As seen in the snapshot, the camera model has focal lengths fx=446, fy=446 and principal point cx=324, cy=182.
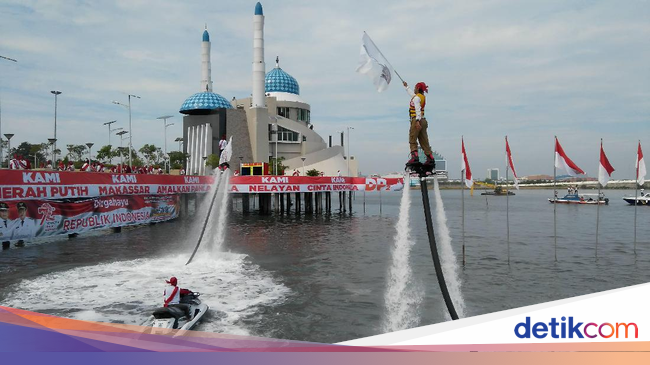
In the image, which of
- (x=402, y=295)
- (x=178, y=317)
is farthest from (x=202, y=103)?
(x=178, y=317)

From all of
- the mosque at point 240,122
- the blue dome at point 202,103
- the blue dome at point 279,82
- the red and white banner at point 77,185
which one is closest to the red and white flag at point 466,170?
the red and white banner at point 77,185

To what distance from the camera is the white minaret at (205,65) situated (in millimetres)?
117250

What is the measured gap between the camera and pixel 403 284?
2492 cm

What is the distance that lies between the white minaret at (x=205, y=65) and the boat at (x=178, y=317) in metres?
109

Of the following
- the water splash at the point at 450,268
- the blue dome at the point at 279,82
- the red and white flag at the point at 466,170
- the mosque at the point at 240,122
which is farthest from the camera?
the blue dome at the point at 279,82

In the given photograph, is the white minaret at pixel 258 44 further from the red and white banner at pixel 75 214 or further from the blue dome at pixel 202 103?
the red and white banner at pixel 75 214

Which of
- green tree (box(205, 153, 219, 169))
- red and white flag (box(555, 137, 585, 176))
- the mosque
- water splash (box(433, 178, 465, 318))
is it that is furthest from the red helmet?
green tree (box(205, 153, 219, 169))

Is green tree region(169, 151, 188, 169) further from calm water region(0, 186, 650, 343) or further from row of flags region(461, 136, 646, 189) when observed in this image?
row of flags region(461, 136, 646, 189)

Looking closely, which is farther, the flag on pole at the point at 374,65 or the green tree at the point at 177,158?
the green tree at the point at 177,158

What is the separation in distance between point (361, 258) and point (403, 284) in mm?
8403

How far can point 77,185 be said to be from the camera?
1391 inches

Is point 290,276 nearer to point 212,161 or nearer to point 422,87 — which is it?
point 422,87

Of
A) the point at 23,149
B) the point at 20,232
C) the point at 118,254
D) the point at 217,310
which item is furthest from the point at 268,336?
the point at 23,149

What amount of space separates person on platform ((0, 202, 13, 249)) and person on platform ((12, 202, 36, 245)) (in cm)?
34
